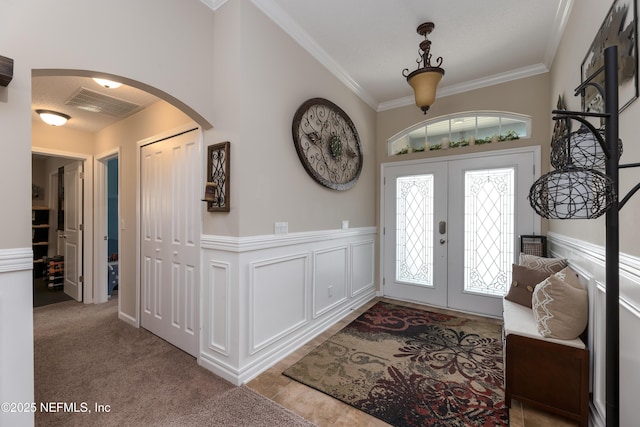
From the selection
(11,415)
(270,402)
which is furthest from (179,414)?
(11,415)

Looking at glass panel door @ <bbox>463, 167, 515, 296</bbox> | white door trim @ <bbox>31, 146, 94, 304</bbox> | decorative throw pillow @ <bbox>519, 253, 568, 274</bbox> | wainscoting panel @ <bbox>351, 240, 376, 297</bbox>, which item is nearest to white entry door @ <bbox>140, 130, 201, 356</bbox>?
white door trim @ <bbox>31, 146, 94, 304</bbox>

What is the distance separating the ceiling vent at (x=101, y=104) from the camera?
278 centimetres

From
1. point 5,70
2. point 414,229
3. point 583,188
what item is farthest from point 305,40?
point 414,229

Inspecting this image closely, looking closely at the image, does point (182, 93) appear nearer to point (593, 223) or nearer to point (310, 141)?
point (310, 141)

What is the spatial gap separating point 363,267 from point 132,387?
2.77m

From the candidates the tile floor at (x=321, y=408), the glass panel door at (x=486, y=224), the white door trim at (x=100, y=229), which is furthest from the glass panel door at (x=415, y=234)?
the white door trim at (x=100, y=229)

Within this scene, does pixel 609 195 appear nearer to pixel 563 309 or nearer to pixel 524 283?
pixel 563 309

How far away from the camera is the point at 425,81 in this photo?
2443 mm

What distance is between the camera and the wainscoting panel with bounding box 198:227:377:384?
81.8 inches

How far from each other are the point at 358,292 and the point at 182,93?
3.03 metres

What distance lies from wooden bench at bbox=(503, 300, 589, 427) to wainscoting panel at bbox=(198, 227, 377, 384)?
66.0 inches

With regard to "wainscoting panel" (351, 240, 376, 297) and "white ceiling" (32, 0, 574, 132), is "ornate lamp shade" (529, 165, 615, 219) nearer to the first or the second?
"white ceiling" (32, 0, 574, 132)

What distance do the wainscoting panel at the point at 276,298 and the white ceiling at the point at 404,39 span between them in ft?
7.11

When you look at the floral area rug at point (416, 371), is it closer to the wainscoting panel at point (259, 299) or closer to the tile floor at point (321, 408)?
the tile floor at point (321, 408)
